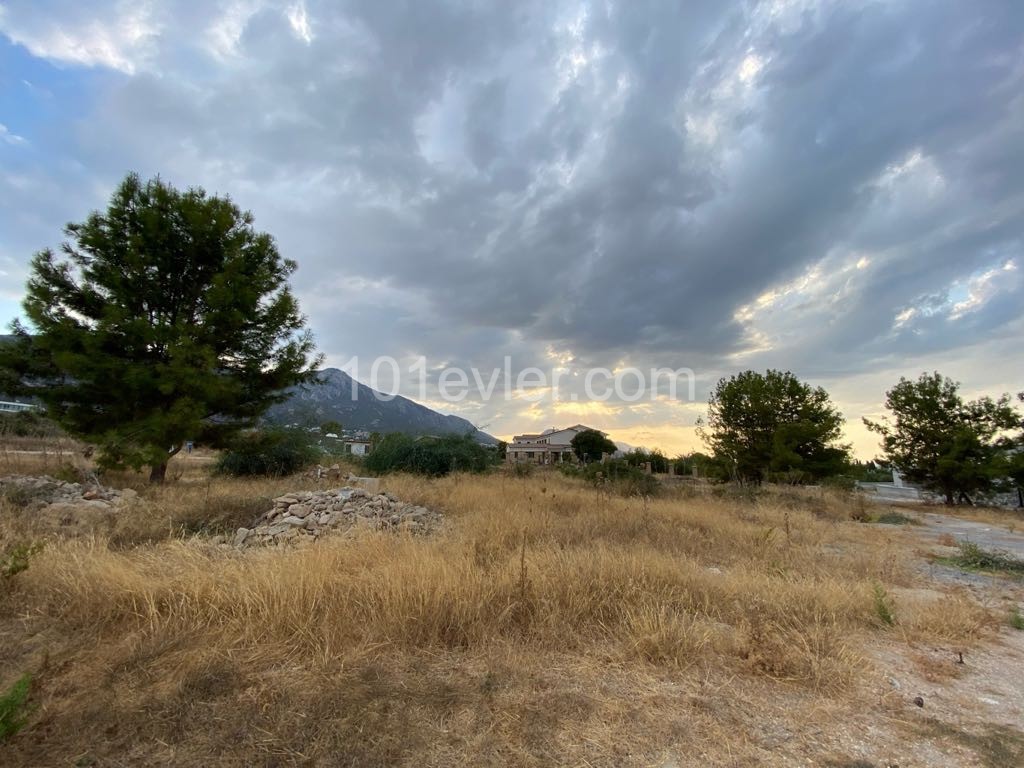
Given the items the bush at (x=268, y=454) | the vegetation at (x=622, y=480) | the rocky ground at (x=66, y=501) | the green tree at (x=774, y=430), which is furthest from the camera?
the green tree at (x=774, y=430)

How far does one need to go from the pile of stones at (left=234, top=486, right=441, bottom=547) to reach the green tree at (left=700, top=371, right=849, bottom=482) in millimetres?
19751

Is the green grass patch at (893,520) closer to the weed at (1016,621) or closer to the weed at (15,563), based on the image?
the weed at (1016,621)

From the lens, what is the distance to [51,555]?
415 centimetres

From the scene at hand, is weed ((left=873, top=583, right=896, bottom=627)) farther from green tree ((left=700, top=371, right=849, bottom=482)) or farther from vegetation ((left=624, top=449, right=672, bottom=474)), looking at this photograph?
vegetation ((left=624, top=449, right=672, bottom=474))

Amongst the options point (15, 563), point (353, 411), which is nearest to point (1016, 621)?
point (15, 563)

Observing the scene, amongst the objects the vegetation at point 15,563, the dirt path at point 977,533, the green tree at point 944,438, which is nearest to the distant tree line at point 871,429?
the green tree at point 944,438

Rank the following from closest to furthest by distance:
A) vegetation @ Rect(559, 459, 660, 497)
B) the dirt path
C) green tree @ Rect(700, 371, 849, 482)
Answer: the dirt path, vegetation @ Rect(559, 459, 660, 497), green tree @ Rect(700, 371, 849, 482)

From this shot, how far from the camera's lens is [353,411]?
3428 inches

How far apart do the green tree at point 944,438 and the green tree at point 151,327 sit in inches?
1123

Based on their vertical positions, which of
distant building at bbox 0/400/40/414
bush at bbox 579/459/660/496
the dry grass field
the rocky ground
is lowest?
the dry grass field

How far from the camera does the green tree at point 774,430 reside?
74.6ft

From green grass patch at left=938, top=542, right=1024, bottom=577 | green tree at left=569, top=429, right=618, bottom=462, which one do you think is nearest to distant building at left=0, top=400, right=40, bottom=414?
green grass patch at left=938, top=542, right=1024, bottom=577

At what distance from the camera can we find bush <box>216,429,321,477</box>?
13.6 meters

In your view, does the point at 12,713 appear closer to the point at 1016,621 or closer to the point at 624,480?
the point at 1016,621
